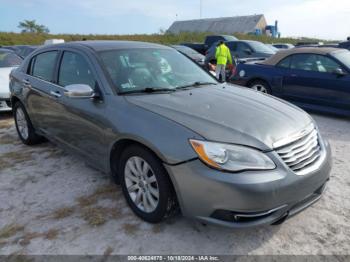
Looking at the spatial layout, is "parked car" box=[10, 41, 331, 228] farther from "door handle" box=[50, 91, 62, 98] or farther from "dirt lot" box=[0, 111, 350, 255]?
"dirt lot" box=[0, 111, 350, 255]

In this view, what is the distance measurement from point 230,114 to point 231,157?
0.58 metres

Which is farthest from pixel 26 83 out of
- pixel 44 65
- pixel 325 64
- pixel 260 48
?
pixel 260 48

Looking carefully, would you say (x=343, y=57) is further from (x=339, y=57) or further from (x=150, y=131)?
(x=150, y=131)

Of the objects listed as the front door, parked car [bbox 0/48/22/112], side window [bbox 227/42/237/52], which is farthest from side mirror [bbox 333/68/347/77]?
side window [bbox 227/42/237/52]

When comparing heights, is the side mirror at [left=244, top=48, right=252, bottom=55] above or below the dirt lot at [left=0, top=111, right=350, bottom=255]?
above

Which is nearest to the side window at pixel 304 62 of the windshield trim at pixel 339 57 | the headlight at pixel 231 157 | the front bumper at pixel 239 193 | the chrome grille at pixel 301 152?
the windshield trim at pixel 339 57

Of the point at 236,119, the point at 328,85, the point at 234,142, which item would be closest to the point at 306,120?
the point at 236,119

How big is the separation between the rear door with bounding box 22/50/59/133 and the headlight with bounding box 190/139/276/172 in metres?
2.37

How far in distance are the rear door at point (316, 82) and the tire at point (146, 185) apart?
203 inches

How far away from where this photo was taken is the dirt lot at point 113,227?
274 cm

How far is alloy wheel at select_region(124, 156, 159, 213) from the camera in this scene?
9.60 ft

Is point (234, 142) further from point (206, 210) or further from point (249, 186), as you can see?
point (206, 210)

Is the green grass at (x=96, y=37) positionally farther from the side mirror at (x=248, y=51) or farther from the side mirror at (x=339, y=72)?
the side mirror at (x=339, y=72)

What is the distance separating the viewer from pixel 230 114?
2965 mm
